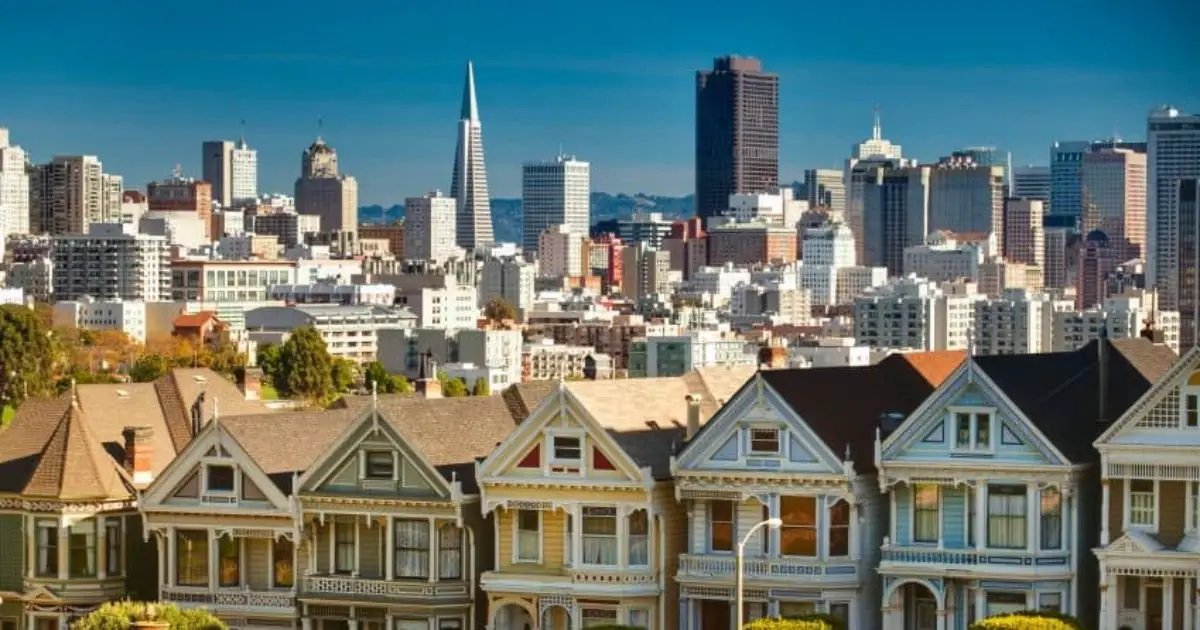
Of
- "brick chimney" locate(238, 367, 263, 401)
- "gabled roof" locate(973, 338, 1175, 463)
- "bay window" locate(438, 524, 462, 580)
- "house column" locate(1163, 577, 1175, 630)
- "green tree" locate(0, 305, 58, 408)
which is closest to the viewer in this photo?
"house column" locate(1163, 577, 1175, 630)

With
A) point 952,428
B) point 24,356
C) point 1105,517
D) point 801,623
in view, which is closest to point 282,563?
point 801,623

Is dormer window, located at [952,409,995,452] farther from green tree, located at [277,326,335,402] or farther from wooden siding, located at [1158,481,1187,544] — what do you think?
green tree, located at [277,326,335,402]

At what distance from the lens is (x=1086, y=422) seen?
44969 mm

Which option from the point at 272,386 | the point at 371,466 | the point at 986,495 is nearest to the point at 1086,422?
the point at 986,495

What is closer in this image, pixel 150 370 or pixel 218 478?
pixel 218 478

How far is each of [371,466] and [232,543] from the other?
2956mm

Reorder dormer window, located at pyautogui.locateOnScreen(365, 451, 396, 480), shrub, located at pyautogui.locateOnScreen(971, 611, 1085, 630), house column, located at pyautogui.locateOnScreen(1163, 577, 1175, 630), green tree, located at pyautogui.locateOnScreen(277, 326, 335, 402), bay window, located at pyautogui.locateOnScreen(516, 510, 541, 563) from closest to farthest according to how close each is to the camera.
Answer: shrub, located at pyautogui.locateOnScreen(971, 611, 1085, 630) < house column, located at pyautogui.locateOnScreen(1163, 577, 1175, 630) < bay window, located at pyautogui.locateOnScreen(516, 510, 541, 563) < dormer window, located at pyautogui.locateOnScreen(365, 451, 396, 480) < green tree, located at pyautogui.locateOnScreen(277, 326, 335, 402)

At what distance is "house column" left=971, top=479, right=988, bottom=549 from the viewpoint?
44438mm

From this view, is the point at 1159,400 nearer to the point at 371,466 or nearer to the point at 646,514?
the point at 646,514

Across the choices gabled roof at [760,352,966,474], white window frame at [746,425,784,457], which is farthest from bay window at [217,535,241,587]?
gabled roof at [760,352,966,474]

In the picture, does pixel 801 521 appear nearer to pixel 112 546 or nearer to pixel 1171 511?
pixel 1171 511

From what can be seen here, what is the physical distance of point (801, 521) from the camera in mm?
45906

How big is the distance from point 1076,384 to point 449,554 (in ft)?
31.6

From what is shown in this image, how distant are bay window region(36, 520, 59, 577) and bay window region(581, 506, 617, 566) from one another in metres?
9.45
